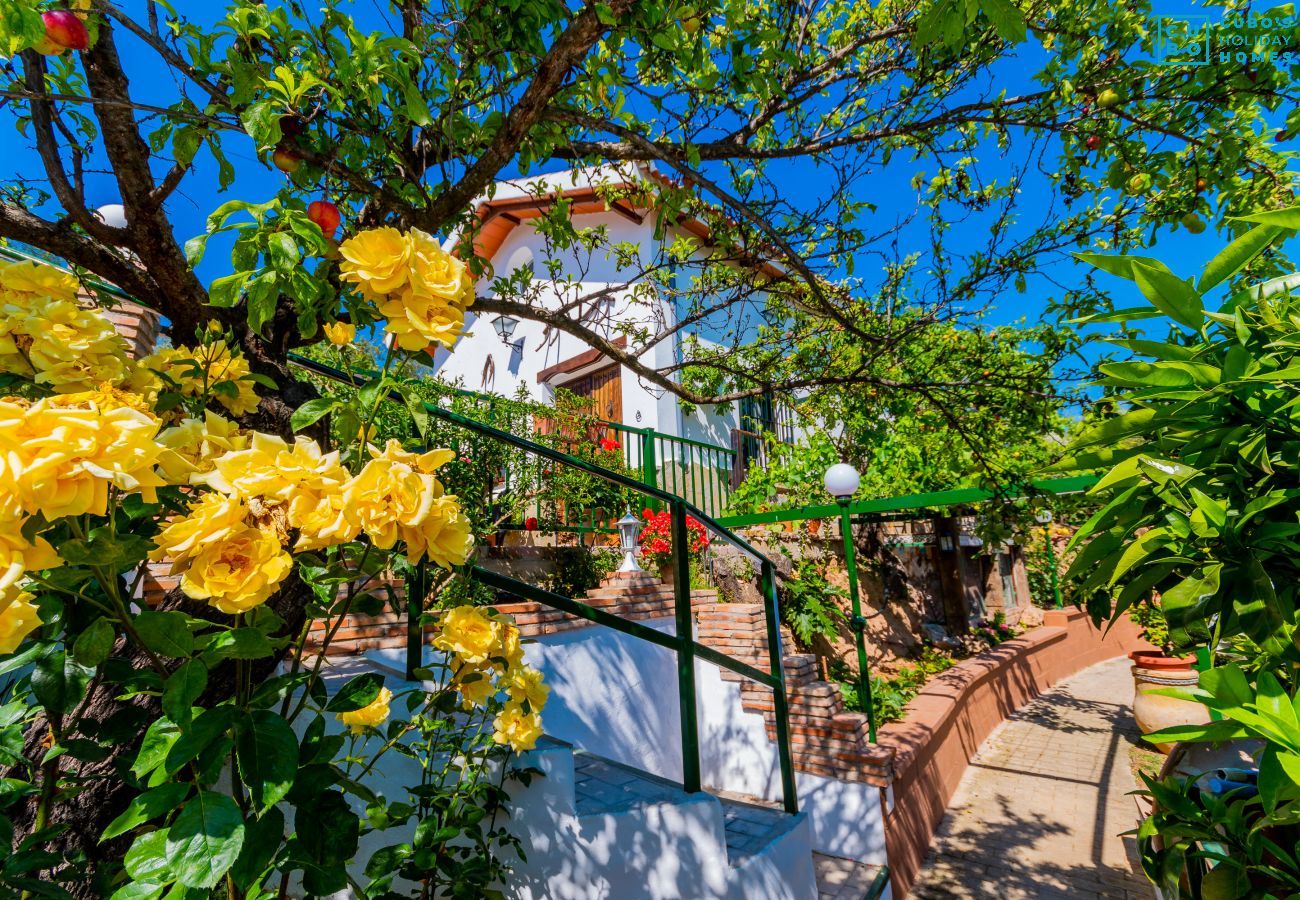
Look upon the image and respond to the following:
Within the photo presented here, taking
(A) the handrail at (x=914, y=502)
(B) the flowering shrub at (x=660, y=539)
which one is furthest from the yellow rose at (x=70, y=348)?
(A) the handrail at (x=914, y=502)

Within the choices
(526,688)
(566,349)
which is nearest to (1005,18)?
(526,688)

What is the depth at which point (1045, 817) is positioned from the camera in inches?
177

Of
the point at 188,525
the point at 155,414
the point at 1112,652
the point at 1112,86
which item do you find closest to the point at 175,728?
the point at 188,525

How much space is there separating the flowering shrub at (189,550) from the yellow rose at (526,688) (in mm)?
498

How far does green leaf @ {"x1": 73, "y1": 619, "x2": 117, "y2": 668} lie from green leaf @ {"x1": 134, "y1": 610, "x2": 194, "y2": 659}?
37 mm

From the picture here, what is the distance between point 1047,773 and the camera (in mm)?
5316

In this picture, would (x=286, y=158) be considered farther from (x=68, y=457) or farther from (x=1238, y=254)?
(x=1238, y=254)

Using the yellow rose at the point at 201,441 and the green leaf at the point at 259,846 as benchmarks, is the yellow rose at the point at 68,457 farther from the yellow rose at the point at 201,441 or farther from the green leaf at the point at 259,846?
the green leaf at the point at 259,846

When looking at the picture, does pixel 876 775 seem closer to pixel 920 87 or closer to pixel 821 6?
pixel 920 87

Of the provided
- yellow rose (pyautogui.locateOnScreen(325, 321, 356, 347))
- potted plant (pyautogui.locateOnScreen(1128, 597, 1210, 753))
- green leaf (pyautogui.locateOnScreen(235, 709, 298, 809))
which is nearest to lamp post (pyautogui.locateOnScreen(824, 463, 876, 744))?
potted plant (pyautogui.locateOnScreen(1128, 597, 1210, 753))

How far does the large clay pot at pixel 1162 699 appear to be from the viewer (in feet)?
17.0

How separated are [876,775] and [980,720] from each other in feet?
10.0

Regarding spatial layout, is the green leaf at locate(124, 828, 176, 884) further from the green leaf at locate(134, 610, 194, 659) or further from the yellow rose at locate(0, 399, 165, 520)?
the yellow rose at locate(0, 399, 165, 520)

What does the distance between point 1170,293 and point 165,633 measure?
1.57 meters
